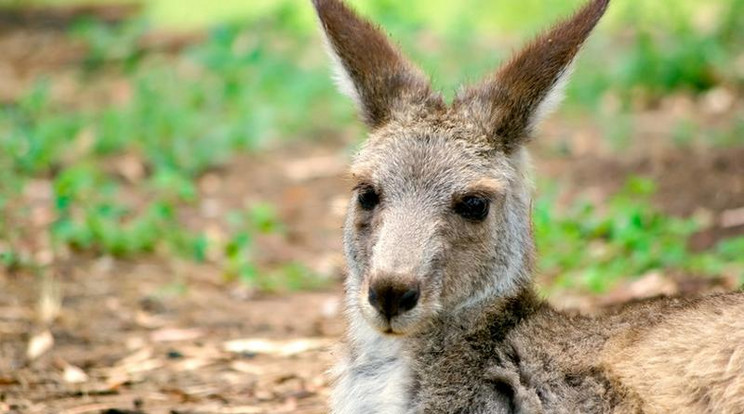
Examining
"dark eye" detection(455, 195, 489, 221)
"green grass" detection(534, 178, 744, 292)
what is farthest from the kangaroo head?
"green grass" detection(534, 178, 744, 292)

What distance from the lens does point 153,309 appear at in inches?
320

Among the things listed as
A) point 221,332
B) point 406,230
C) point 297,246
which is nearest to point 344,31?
point 406,230

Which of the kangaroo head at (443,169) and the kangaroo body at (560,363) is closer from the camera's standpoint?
the kangaroo body at (560,363)

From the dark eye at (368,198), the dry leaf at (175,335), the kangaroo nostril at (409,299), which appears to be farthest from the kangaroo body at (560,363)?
the dry leaf at (175,335)

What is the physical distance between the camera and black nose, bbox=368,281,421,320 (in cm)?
A: 484

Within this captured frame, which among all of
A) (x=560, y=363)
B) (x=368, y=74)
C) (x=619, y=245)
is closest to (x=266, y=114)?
(x=619, y=245)

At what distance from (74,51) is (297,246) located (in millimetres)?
9040

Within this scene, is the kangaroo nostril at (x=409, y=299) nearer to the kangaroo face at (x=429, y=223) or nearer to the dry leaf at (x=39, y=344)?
the kangaroo face at (x=429, y=223)

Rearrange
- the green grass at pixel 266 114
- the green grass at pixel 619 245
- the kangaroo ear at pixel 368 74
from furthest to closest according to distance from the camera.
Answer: the green grass at pixel 266 114
the green grass at pixel 619 245
the kangaroo ear at pixel 368 74

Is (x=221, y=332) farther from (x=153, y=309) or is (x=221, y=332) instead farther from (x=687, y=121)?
(x=687, y=121)

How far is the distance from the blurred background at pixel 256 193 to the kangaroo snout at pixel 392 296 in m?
1.48

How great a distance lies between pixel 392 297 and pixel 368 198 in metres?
0.70

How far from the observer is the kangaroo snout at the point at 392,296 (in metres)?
4.84

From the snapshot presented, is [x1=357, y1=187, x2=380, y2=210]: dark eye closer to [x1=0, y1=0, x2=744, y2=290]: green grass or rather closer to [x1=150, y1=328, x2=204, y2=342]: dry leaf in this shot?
[x1=0, y1=0, x2=744, y2=290]: green grass
